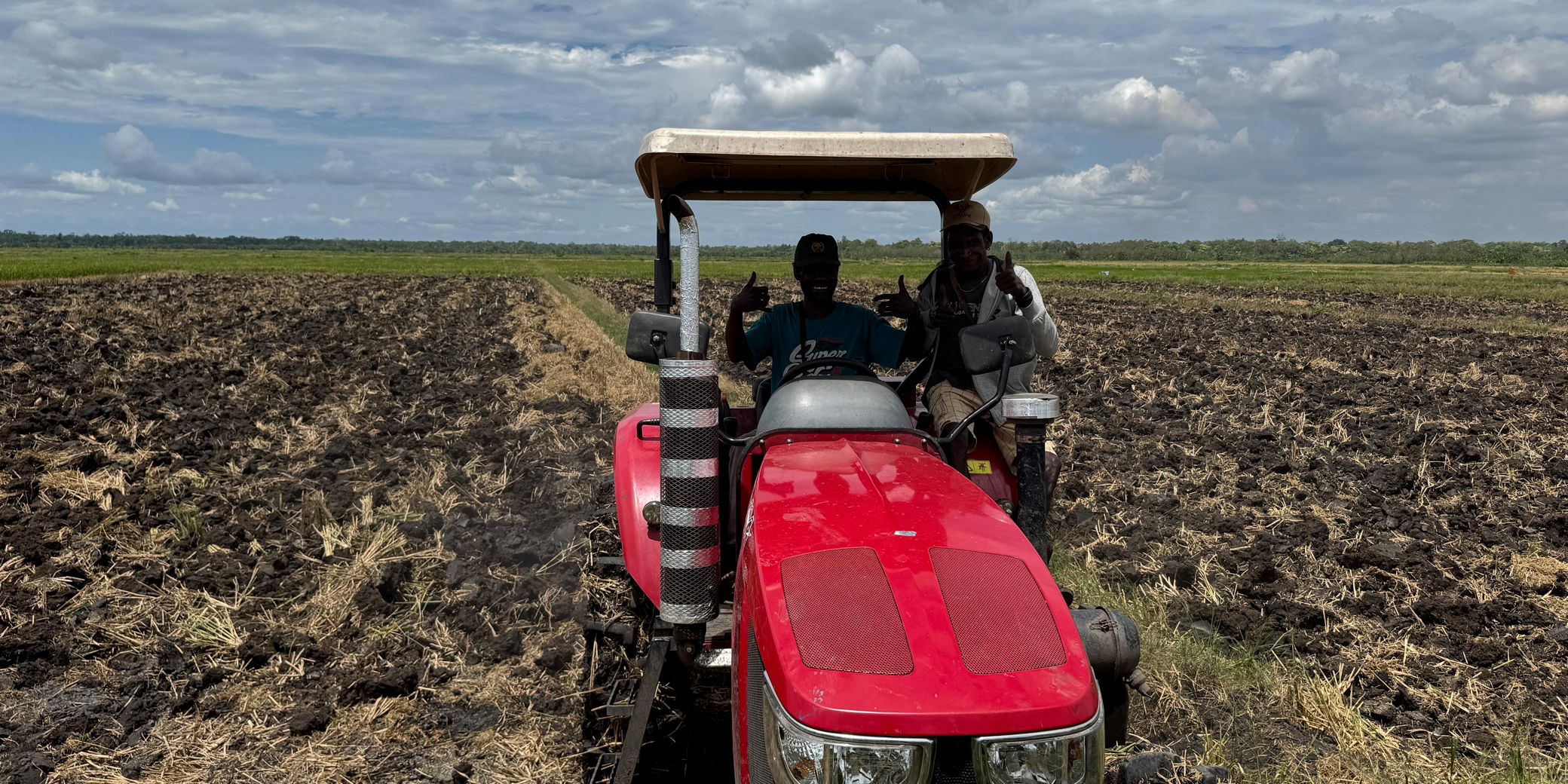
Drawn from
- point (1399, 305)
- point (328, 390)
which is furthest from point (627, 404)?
point (1399, 305)

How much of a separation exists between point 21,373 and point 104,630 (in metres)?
7.92

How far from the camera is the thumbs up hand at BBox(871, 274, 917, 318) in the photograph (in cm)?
416

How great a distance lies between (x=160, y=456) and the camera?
7.54 m

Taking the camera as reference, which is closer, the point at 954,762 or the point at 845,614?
the point at 954,762

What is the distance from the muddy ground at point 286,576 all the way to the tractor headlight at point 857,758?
1.88 meters

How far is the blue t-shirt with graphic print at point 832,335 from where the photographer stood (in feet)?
14.7

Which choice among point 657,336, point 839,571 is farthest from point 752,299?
point 839,571

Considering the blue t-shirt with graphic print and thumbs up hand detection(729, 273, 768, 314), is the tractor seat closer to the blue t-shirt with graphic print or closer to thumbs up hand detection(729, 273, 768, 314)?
thumbs up hand detection(729, 273, 768, 314)

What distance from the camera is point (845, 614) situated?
225cm

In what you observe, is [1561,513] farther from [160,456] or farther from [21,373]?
[21,373]

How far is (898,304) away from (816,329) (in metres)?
0.45

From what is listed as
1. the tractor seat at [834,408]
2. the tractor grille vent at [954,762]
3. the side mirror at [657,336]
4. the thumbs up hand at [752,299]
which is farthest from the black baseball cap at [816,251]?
the tractor grille vent at [954,762]

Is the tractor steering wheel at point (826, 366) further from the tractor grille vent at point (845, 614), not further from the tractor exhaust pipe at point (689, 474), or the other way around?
the tractor grille vent at point (845, 614)

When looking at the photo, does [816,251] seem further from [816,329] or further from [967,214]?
[967,214]
